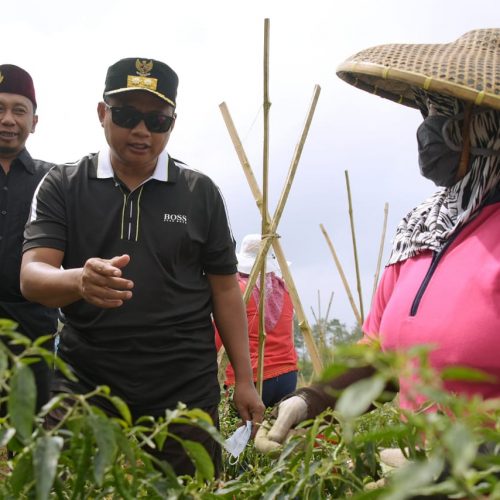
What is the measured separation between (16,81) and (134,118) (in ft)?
2.94

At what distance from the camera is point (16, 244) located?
2.63m

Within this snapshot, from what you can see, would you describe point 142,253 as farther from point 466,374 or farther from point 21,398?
point 466,374

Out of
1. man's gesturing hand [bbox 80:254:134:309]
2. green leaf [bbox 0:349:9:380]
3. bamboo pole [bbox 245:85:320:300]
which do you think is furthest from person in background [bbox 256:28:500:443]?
bamboo pole [bbox 245:85:320:300]

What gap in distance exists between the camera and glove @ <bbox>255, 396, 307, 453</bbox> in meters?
1.34

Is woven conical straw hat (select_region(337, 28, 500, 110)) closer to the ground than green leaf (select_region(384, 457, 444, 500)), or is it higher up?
higher up

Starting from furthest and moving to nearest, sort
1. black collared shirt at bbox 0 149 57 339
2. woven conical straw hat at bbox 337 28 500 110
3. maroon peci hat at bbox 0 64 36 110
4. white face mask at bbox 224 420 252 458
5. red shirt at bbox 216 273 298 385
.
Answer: red shirt at bbox 216 273 298 385, maroon peci hat at bbox 0 64 36 110, black collared shirt at bbox 0 149 57 339, white face mask at bbox 224 420 252 458, woven conical straw hat at bbox 337 28 500 110

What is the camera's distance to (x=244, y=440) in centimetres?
176

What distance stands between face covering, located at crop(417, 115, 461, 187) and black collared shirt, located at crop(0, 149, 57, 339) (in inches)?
61.7

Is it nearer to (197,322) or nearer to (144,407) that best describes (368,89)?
(197,322)

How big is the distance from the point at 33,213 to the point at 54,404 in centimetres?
155

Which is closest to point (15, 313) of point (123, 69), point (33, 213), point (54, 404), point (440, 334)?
point (33, 213)

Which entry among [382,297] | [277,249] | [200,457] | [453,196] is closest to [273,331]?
[277,249]

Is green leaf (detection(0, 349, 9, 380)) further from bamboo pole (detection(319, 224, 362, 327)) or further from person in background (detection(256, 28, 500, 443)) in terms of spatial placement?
bamboo pole (detection(319, 224, 362, 327))

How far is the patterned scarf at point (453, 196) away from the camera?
142 cm
